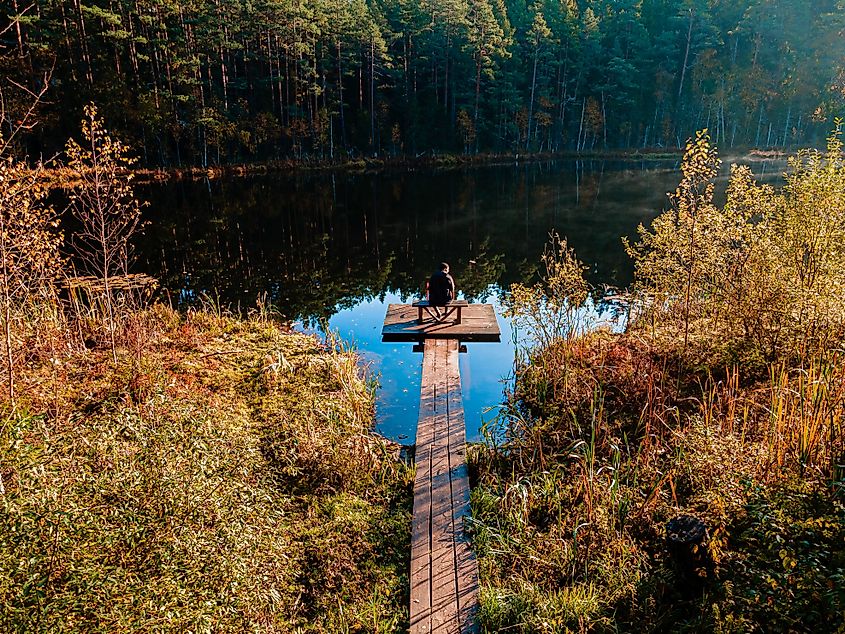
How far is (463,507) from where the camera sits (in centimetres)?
620

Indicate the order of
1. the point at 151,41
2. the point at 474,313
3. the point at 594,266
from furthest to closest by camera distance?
the point at 151,41, the point at 594,266, the point at 474,313

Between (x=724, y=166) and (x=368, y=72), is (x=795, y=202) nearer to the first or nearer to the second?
(x=724, y=166)

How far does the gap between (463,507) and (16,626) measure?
13.6ft

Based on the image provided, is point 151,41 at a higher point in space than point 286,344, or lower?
higher

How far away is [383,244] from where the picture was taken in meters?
22.4

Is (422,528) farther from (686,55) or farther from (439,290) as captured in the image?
(686,55)

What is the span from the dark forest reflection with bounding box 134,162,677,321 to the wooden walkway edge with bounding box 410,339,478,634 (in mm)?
6775

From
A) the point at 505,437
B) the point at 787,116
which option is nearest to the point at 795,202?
the point at 505,437

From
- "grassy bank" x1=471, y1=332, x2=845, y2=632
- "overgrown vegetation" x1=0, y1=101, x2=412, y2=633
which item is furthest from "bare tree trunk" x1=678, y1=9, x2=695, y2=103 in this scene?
"overgrown vegetation" x1=0, y1=101, x2=412, y2=633

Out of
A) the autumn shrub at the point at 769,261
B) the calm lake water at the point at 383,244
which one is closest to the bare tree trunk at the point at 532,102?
the calm lake water at the point at 383,244

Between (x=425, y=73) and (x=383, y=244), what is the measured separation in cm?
4122

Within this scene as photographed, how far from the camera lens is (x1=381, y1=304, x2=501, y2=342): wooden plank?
40.2 ft

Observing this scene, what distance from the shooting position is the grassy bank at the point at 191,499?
3641 mm

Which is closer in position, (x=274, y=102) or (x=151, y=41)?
(x=151, y=41)
